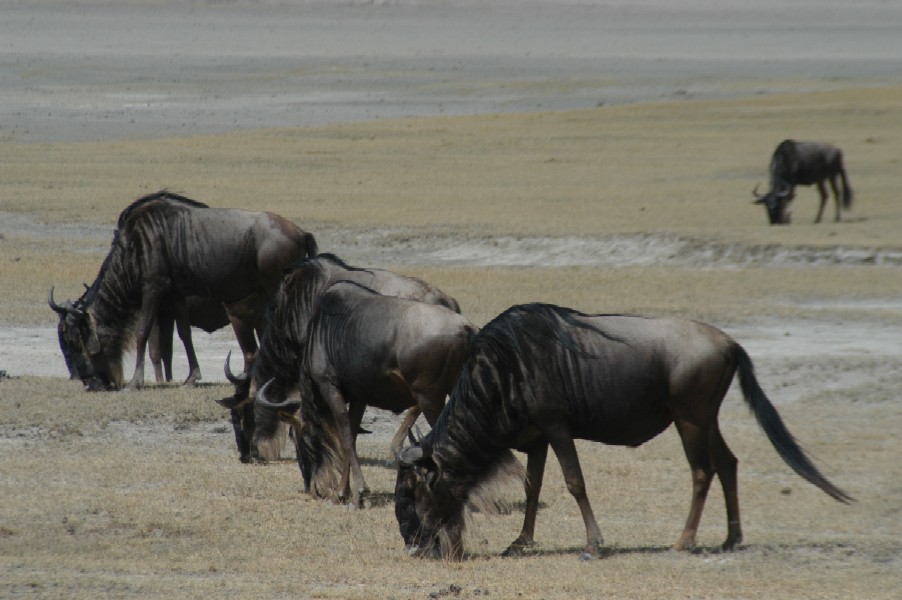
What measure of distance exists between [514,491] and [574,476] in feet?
1.89

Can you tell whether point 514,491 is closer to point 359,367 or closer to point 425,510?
point 425,510

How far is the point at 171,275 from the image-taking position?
1469 cm

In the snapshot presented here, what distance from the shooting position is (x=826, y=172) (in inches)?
1070

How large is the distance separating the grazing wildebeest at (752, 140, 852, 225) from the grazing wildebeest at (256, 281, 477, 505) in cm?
1655

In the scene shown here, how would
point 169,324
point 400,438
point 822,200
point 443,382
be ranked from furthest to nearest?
point 822,200
point 169,324
point 400,438
point 443,382

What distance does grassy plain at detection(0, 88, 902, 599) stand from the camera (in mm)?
8289

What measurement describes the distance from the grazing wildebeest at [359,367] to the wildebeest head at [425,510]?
1282mm

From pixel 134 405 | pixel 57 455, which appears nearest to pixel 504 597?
pixel 57 455

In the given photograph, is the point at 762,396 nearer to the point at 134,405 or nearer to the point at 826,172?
the point at 134,405

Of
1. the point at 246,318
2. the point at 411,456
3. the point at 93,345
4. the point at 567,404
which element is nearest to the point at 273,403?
the point at 411,456

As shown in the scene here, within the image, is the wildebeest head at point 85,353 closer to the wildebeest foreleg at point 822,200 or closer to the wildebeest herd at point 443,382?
the wildebeest herd at point 443,382

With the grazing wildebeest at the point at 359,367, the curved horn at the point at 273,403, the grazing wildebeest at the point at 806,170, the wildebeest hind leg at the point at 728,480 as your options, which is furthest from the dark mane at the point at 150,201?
the grazing wildebeest at the point at 806,170

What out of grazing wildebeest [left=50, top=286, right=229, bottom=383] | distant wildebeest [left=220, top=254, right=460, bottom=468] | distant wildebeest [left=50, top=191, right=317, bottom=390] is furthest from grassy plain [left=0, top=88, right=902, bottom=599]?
grazing wildebeest [left=50, top=286, right=229, bottom=383]

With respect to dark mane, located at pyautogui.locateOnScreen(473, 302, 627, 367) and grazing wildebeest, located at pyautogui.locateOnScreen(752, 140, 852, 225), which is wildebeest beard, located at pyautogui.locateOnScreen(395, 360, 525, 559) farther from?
grazing wildebeest, located at pyautogui.locateOnScreen(752, 140, 852, 225)
